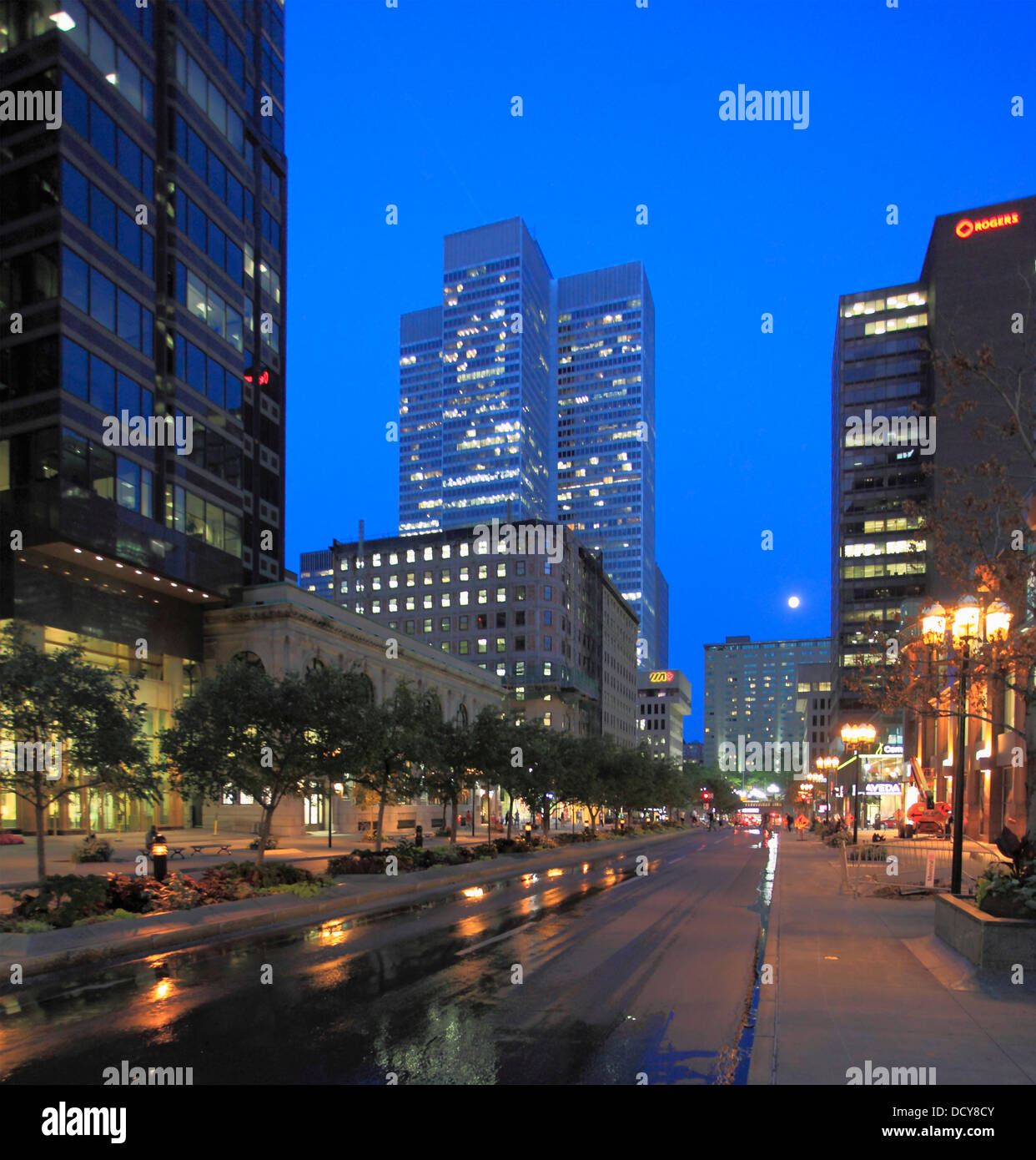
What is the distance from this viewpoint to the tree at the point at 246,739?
23.3 m

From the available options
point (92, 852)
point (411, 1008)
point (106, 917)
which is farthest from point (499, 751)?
point (411, 1008)

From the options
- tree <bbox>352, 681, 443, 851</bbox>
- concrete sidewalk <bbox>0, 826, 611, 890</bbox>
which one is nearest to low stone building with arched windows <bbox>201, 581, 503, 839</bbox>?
concrete sidewalk <bbox>0, 826, 611, 890</bbox>

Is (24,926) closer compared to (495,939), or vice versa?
(24,926)

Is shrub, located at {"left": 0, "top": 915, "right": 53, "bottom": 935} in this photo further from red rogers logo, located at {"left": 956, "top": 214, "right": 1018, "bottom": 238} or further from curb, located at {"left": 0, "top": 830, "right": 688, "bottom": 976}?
red rogers logo, located at {"left": 956, "top": 214, "right": 1018, "bottom": 238}

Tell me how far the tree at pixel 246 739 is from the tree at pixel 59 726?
3.89 m

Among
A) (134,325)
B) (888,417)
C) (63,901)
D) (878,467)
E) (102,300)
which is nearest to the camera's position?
(63,901)

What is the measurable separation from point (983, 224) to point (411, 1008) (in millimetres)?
117899

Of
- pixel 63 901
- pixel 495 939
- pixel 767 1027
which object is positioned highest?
pixel 767 1027

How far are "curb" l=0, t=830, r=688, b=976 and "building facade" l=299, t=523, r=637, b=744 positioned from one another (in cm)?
8423

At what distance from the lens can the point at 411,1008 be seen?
1054 cm

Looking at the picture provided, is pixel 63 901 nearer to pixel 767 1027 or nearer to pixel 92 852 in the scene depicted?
pixel 767 1027

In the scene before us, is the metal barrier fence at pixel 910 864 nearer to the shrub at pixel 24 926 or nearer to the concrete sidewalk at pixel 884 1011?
the concrete sidewalk at pixel 884 1011
